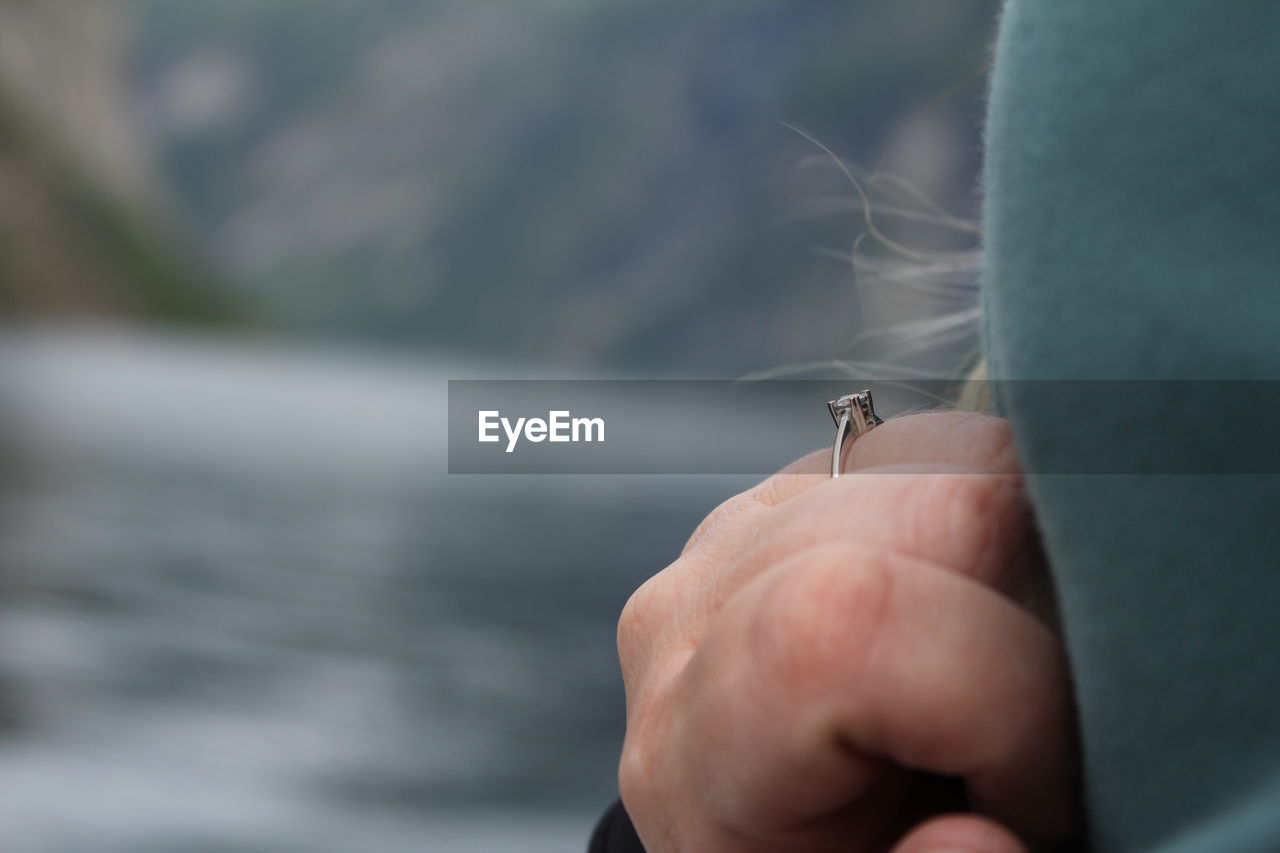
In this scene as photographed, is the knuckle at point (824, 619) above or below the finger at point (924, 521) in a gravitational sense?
below

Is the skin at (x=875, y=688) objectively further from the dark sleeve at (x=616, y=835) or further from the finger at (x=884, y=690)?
the dark sleeve at (x=616, y=835)

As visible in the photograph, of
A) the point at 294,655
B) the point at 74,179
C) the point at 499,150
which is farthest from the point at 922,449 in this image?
the point at 499,150

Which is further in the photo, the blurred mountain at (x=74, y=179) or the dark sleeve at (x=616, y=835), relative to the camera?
the blurred mountain at (x=74, y=179)

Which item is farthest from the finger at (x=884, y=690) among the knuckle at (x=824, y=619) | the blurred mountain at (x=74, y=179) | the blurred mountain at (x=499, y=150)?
the blurred mountain at (x=74, y=179)

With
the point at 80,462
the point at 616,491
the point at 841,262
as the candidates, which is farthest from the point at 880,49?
the point at 841,262

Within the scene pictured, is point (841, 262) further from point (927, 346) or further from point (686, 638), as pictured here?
point (686, 638)

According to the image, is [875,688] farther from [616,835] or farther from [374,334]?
[374,334]

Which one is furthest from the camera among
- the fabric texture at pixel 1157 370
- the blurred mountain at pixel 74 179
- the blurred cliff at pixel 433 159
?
the blurred cliff at pixel 433 159
